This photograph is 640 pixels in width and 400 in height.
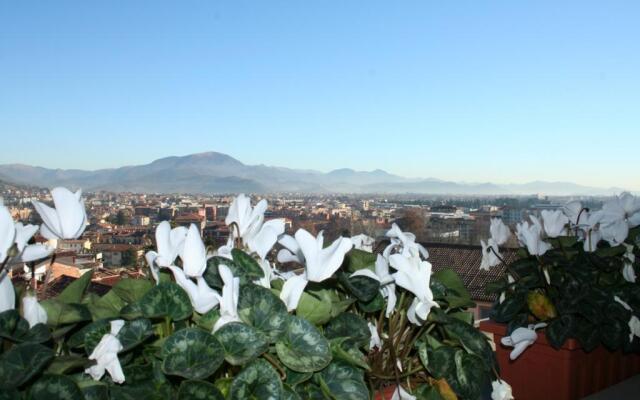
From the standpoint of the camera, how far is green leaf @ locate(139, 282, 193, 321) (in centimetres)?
78

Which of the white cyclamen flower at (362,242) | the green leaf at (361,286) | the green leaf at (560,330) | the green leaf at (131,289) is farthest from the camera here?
the green leaf at (560,330)

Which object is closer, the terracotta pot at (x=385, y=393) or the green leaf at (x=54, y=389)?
the green leaf at (x=54, y=389)

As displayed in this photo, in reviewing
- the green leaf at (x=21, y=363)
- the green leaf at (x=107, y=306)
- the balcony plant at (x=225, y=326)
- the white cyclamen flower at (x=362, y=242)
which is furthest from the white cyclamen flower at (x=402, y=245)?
the green leaf at (x=21, y=363)

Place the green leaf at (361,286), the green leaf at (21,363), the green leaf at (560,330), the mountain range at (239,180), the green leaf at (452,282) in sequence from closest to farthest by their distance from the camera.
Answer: the green leaf at (21,363) → the green leaf at (361,286) → the green leaf at (452,282) → the green leaf at (560,330) → the mountain range at (239,180)

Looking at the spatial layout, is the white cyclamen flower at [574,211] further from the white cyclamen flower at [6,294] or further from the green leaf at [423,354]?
the white cyclamen flower at [6,294]

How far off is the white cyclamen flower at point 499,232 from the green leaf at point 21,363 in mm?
1322

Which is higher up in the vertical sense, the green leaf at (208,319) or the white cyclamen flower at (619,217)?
the white cyclamen flower at (619,217)

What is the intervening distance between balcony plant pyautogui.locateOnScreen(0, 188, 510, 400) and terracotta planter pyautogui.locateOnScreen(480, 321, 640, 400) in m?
0.79

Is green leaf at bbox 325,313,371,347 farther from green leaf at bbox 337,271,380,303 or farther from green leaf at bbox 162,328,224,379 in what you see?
green leaf at bbox 162,328,224,379

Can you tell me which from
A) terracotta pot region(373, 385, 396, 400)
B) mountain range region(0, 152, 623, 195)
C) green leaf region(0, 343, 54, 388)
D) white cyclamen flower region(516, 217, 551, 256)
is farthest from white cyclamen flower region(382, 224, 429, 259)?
mountain range region(0, 152, 623, 195)

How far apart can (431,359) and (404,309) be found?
3.5 inches

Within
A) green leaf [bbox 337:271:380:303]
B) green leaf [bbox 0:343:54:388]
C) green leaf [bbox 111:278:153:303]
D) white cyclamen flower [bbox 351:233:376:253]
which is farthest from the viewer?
white cyclamen flower [bbox 351:233:376:253]

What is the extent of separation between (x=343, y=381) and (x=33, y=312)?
0.39 meters

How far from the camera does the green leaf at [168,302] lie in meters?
0.78
